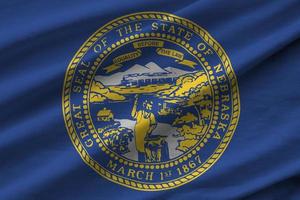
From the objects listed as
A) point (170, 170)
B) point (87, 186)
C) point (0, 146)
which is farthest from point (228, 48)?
point (0, 146)

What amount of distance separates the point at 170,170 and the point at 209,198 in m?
0.14

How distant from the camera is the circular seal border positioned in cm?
171

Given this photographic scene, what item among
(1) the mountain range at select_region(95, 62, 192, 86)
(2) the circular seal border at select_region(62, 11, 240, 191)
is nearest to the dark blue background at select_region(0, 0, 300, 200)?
(2) the circular seal border at select_region(62, 11, 240, 191)

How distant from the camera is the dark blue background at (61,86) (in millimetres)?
1696

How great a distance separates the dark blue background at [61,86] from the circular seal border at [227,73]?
14mm

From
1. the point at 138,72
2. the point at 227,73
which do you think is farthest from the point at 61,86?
the point at 227,73

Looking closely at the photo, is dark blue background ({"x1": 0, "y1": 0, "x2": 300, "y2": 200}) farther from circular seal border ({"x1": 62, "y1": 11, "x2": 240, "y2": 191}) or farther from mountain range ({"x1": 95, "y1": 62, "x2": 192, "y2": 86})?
mountain range ({"x1": 95, "y1": 62, "x2": 192, "y2": 86})

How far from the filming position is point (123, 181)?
1.74 metres

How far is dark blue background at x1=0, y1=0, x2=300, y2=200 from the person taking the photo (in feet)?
5.57

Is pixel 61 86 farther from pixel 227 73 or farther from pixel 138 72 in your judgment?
pixel 227 73

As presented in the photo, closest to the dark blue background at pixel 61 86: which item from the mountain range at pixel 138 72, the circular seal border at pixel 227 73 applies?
the circular seal border at pixel 227 73

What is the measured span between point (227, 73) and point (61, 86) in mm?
469

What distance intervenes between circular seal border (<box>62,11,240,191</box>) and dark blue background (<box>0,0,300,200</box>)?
0.05 feet

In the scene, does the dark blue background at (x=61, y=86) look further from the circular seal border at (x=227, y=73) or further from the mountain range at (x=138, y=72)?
the mountain range at (x=138, y=72)
